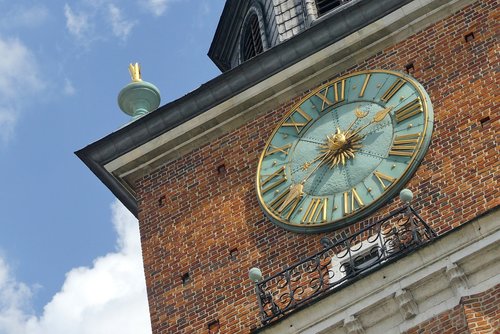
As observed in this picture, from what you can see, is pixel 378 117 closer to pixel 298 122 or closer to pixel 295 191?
pixel 298 122

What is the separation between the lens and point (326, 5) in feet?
85.0

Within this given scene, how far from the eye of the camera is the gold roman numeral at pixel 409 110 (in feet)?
Answer: 76.4

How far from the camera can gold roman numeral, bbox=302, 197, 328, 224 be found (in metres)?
22.9

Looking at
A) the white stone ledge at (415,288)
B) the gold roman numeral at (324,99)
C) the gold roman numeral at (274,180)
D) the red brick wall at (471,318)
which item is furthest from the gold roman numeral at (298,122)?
the red brick wall at (471,318)

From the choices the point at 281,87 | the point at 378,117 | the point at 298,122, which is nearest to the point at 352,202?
the point at 378,117

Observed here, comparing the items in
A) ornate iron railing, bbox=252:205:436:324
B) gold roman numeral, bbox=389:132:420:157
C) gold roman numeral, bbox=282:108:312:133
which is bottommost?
ornate iron railing, bbox=252:205:436:324

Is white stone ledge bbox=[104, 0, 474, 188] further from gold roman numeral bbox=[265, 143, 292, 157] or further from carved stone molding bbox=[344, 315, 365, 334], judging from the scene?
carved stone molding bbox=[344, 315, 365, 334]

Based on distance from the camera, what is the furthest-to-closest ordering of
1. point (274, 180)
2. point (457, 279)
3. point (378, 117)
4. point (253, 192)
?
1. point (253, 192)
2. point (274, 180)
3. point (378, 117)
4. point (457, 279)

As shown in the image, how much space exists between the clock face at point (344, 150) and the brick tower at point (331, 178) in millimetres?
19

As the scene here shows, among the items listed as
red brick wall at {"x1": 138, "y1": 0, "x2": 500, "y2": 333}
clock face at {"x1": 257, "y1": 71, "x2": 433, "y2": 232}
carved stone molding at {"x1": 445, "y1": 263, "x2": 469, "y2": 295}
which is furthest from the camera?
clock face at {"x1": 257, "y1": 71, "x2": 433, "y2": 232}

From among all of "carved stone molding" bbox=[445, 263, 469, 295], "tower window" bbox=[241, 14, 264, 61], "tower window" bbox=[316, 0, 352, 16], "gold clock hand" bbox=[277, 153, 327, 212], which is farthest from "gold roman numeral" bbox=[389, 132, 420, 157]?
"tower window" bbox=[241, 14, 264, 61]

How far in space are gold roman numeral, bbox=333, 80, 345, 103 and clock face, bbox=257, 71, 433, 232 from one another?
0.04 ft

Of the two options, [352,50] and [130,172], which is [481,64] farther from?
[130,172]

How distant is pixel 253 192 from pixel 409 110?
196 cm
